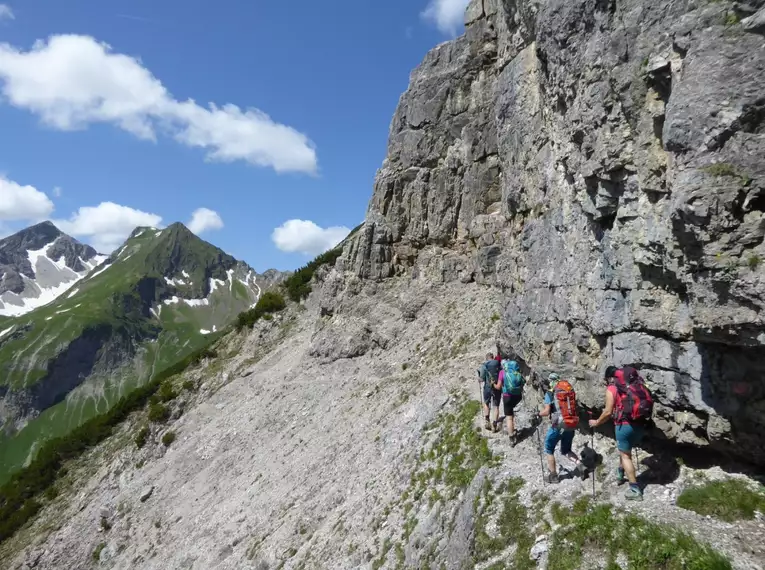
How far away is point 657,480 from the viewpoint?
10.3 metres

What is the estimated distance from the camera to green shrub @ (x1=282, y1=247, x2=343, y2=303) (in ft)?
150

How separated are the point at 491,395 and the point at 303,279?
34290 mm

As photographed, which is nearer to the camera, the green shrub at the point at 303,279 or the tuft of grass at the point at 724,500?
the tuft of grass at the point at 724,500

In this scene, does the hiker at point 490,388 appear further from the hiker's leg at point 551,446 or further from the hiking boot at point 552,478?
the hiking boot at point 552,478

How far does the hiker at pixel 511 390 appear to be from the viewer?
46.1 ft

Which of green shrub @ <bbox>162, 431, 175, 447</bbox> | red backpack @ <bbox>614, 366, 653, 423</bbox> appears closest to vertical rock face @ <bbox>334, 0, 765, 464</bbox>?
red backpack @ <bbox>614, 366, 653, 423</bbox>

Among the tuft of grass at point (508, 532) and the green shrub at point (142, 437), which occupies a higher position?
the tuft of grass at point (508, 532)

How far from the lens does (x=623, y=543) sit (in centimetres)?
867

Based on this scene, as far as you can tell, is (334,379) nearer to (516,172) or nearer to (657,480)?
(516,172)

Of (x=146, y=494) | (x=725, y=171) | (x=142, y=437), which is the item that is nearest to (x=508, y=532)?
(x=725, y=171)

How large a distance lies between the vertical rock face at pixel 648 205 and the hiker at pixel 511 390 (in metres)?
1.41

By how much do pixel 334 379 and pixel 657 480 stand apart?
22024 mm

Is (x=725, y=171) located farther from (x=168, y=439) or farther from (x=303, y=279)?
(x=303, y=279)

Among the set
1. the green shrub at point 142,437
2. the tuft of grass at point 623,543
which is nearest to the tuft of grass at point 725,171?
the tuft of grass at point 623,543
